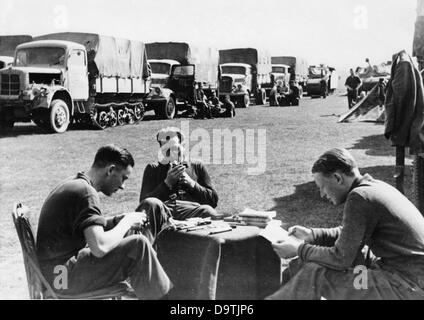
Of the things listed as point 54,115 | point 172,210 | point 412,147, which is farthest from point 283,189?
point 54,115

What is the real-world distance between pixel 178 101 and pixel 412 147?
709 inches

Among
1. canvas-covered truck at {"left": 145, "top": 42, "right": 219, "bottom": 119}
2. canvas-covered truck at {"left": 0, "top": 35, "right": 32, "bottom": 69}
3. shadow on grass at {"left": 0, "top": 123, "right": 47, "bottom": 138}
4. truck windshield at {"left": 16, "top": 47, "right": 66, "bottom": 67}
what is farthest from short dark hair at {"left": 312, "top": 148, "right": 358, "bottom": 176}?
canvas-covered truck at {"left": 0, "top": 35, "right": 32, "bottom": 69}

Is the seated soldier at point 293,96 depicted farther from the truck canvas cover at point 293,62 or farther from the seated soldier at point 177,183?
the seated soldier at point 177,183

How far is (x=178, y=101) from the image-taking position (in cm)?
2355

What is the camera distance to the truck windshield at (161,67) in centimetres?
2339

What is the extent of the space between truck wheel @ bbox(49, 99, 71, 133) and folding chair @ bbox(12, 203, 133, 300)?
12.8 meters

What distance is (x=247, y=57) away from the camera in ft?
105

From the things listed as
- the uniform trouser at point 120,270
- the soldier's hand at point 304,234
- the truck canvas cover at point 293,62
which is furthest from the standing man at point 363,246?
the truck canvas cover at point 293,62

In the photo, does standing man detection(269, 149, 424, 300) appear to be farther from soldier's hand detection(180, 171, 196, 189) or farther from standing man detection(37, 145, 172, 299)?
soldier's hand detection(180, 171, 196, 189)

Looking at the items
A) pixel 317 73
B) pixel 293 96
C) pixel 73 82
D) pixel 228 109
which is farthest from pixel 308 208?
pixel 317 73

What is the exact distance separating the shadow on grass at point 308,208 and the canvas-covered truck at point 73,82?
368 inches

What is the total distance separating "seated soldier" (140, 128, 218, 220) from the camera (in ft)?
15.3
